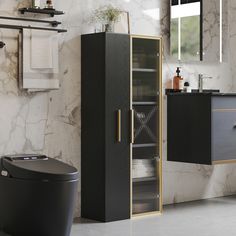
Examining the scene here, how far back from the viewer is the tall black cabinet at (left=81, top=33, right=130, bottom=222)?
4805 mm

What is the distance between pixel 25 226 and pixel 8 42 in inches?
57.2

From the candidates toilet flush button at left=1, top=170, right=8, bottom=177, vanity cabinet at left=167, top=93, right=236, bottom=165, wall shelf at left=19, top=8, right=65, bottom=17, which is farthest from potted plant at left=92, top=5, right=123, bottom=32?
toilet flush button at left=1, top=170, right=8, bottom=177

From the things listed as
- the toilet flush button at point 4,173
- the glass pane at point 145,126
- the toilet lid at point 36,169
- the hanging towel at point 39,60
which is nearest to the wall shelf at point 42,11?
the hanging towel at point 39,60

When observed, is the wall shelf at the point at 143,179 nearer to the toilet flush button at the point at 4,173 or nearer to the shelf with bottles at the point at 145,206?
the shelf with bottles at the point at 145,206

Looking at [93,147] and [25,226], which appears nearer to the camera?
[25,226]

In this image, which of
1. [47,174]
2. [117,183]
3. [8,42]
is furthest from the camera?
[117,183]

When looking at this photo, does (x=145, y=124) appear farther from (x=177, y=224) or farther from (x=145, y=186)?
(x=177, y=224)

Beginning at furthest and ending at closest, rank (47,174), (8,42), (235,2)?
(235,2) < (8,42) < (47,174)

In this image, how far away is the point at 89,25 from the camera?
16.7 feet

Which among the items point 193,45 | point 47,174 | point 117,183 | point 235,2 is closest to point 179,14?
point 193,45

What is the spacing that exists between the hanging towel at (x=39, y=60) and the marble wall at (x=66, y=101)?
0.11 metres

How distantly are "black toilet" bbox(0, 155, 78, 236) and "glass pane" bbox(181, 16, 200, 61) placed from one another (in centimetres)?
211

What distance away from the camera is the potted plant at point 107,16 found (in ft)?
16.3

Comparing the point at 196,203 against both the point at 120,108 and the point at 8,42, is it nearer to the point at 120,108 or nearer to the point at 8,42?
the point at 120,108
